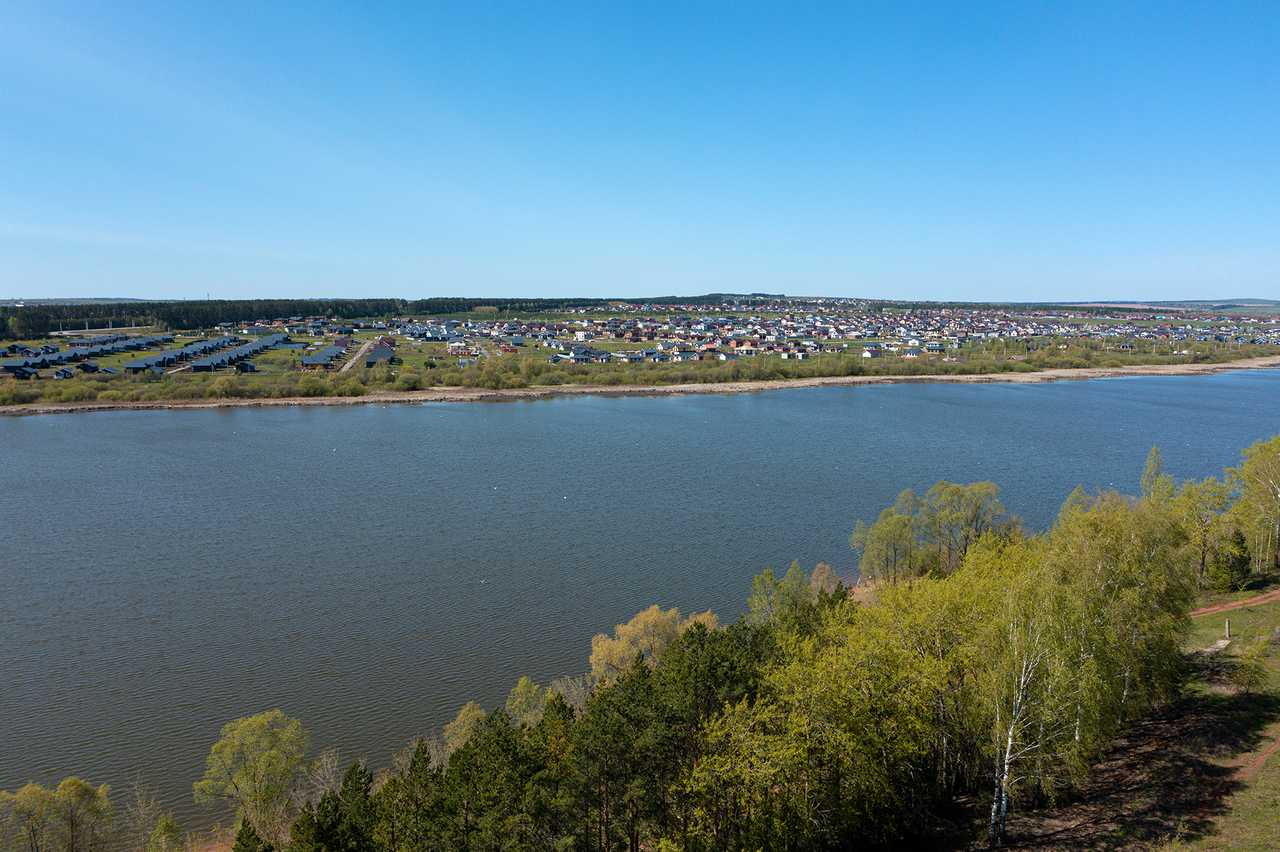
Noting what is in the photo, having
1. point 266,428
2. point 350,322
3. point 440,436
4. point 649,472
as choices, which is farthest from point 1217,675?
point 350,322

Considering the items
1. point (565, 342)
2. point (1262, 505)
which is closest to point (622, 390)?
point (565, 342)

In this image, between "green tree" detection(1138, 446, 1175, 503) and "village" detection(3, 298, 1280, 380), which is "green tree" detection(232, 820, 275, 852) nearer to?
"green tree" detection(1138, 446, 1175, 503)

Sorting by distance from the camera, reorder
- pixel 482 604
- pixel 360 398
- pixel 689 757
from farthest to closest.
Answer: pixel 360 398 → pixel 482 604 → pixel 689 757

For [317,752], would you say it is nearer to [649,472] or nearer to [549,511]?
[549,511]

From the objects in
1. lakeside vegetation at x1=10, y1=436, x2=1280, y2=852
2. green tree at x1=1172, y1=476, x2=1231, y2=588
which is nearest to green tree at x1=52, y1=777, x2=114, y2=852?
lakeside vegetation at x1=10, y1=436, x2=1280, y2=852

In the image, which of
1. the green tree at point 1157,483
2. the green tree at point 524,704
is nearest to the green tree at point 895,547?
the green tree at point 1157,483

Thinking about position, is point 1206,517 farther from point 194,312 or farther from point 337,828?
point 194,312
